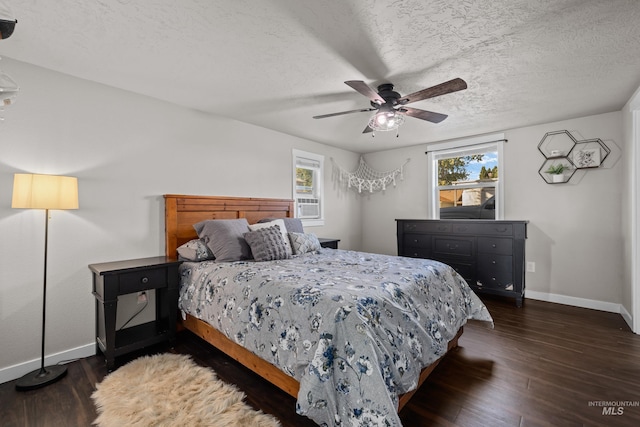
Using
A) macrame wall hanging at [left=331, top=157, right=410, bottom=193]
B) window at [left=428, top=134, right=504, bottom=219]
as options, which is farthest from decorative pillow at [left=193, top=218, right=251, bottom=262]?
window at [left=428, top=134, right=504, bottom=219]

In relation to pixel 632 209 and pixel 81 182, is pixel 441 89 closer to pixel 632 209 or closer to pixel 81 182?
pixel 632 209

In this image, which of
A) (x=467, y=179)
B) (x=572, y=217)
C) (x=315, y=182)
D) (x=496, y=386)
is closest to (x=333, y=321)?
(x=496, y=386)

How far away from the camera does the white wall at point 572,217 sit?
131 inches

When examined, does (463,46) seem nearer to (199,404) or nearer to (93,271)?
(199,404)

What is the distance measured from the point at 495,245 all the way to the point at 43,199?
4.59 metres

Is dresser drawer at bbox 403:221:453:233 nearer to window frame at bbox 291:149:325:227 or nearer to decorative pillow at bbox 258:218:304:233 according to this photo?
window frame at bbox 291:149:325:227

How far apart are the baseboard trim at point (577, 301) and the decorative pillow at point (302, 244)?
308cm

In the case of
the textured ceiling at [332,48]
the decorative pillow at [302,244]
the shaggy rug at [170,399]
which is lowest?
the shaggy rug at [170,399]

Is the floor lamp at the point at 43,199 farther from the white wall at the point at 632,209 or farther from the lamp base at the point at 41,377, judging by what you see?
the white wall at the point at 632,209

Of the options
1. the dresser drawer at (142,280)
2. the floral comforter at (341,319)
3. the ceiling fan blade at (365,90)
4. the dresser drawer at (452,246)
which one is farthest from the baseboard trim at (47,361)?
the dresser drawer at (452,246)

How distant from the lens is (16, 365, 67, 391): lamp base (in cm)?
193

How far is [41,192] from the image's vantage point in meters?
1.96

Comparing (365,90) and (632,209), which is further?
(632,209)

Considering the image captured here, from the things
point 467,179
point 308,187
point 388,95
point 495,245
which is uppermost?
point 388,95
